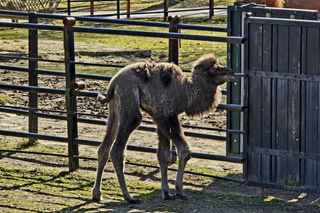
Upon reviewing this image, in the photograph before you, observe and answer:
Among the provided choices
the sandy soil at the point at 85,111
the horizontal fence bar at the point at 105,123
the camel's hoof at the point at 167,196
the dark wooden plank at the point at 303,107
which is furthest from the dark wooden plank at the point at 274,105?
the camel's hoof at the point at 167,196

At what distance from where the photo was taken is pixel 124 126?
10.6 meters

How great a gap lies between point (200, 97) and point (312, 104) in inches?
42.7

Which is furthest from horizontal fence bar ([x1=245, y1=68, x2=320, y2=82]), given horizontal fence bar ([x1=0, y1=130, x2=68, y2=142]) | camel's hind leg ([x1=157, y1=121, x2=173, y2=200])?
horizontal fence bar ([x1=0, y1=130, x2=68, y2=142])

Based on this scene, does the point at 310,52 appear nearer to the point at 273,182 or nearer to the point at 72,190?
the point at 273,182

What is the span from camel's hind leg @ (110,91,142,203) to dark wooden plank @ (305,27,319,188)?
5.17 ft

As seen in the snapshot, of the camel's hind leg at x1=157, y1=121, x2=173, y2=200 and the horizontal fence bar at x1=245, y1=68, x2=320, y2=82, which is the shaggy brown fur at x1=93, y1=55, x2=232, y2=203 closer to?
the camel's hind leg at x1=157, y1=121, x2=173, y2=200

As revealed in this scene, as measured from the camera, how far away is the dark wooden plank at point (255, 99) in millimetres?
10625

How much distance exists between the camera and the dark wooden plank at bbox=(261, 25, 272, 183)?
10539 millimetres

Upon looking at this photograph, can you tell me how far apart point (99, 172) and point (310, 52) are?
7.72 ft

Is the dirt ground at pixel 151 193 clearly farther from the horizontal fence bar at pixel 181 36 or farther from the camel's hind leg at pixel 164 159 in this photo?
the horizontal fence bar at pixel 181 36

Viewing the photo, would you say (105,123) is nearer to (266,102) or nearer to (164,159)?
(164,159)

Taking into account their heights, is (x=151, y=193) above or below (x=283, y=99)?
below

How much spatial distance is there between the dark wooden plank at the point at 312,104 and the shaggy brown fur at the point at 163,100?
2.66 ft

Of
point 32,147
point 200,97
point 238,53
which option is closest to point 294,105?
point 200,97
